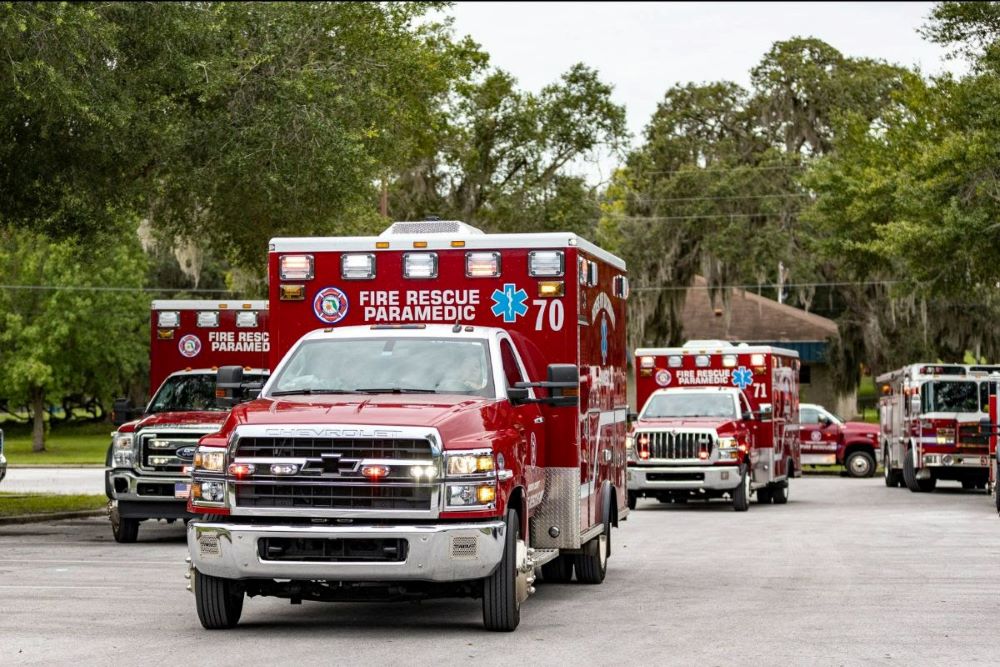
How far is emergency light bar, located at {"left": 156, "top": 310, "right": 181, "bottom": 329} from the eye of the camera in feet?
73.6

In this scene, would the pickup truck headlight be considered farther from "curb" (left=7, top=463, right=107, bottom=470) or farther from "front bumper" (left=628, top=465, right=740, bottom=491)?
"curb" (left=7, top=463, right=107, bottom=470)

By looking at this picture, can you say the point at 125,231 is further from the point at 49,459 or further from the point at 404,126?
the point at 49,459

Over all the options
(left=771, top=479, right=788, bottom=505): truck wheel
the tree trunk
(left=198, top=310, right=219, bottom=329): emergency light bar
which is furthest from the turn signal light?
the tree trunk

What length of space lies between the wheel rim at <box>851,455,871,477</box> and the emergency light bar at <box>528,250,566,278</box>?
1285 inches

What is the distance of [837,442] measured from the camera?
4322 cm

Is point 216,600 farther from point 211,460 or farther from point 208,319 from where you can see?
point 208,319

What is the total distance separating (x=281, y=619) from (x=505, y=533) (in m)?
2.15

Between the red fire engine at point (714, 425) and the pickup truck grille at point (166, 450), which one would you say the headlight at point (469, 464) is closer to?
the pickup truck grille at point (166, 450)

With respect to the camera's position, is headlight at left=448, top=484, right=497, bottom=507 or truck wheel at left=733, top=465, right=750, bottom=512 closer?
headlight at left=448, top=484, right=497, bottom=507

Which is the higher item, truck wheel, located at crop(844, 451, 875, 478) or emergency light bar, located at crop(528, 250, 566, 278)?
emergency light bar, located at crop(528, 250, 566, 278)

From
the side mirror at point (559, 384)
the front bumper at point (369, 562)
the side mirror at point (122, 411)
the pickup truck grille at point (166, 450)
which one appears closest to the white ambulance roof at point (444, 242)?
the side mirror at point (559, 384)

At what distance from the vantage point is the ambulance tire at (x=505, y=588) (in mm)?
10438

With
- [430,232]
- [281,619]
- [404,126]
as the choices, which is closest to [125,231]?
[404,126]

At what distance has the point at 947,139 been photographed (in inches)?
1064
